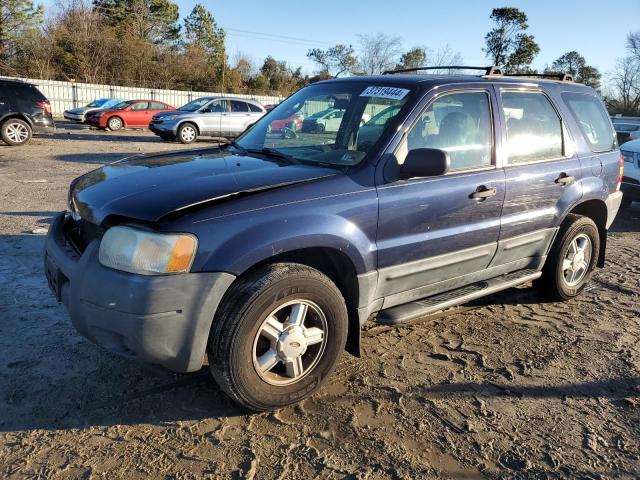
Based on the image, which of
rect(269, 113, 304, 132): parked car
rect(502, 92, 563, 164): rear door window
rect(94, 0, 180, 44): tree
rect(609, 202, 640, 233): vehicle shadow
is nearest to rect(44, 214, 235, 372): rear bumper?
rect(269, 113, 304, 132): parked car

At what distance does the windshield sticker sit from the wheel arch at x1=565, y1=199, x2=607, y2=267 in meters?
2.16

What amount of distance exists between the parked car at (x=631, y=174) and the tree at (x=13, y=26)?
41.5 m

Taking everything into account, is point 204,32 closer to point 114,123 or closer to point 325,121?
point 114,123

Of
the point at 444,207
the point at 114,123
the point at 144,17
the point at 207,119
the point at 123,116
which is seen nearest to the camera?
the point at 444,207

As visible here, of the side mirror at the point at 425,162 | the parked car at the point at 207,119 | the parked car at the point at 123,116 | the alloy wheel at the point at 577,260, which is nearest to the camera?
the side mirror at the point at 425,162

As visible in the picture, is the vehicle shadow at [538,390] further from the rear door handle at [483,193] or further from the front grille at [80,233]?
the front grille at [80,233]

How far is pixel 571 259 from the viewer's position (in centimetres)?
475

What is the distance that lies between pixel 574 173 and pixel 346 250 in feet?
8.04

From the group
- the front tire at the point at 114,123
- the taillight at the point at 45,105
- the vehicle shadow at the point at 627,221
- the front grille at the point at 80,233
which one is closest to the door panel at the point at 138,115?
the front tire at the point at 114,123

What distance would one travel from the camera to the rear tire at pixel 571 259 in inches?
179

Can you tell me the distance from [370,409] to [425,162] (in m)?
1.44

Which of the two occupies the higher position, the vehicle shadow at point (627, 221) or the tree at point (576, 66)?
the tree at point (576, 66)

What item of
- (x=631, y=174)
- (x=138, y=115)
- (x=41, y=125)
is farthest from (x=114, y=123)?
(x=631, y=174)

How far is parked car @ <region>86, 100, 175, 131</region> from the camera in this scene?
23.2 m
